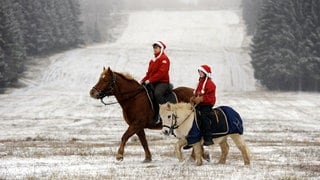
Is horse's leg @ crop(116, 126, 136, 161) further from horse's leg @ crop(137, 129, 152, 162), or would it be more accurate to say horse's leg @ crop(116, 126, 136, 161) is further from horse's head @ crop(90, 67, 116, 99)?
horse's head @ crop(90, 67, 116, 99)

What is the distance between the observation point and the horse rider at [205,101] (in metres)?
14.2

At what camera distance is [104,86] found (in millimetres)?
15312

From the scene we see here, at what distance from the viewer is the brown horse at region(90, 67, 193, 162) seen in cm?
1528

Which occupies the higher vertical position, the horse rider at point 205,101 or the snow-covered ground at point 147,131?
the horse rider at point 205,101

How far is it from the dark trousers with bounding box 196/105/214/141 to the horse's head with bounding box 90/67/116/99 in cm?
262

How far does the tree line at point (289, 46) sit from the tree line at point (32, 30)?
3200 centimetres

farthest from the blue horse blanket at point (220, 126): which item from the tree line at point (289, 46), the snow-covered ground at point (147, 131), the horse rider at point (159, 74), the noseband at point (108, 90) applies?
the tree line at point (289, 46)

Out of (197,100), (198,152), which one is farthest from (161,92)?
(198,152)

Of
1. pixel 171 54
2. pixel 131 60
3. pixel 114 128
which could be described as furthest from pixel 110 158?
pixel 171 54

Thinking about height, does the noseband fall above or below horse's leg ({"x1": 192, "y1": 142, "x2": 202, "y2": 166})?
above

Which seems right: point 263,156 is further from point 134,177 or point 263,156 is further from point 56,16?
point 56,16

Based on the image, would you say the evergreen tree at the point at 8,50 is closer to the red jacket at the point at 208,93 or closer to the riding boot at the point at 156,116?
the riding boot at the point at 156,116

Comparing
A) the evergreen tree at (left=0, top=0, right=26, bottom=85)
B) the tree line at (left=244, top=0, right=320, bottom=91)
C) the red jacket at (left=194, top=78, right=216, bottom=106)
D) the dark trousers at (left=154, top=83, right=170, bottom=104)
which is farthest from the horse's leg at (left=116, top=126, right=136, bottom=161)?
the tree line at (left=244, top=0, right=320, bottom=91)

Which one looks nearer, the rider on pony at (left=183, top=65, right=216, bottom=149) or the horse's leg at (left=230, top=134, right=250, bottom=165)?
the rider on pony at (left=183, top=65, right=216, bottom=149)
